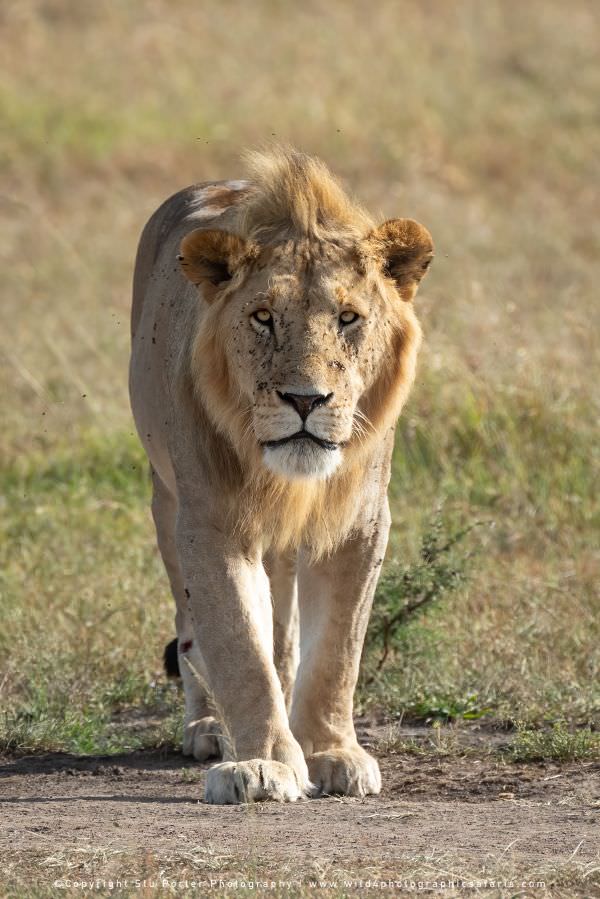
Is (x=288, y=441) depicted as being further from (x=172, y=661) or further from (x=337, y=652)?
(x=172, y=661)

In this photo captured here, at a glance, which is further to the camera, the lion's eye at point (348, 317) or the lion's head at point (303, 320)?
the lion's eye at point (348, 317)

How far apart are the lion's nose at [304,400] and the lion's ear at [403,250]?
0.50 m

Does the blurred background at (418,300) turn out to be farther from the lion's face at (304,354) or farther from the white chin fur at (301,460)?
the white chin fur at (301,460)

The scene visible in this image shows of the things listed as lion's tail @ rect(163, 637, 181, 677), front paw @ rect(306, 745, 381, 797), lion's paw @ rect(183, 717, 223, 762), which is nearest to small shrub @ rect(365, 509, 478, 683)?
lion's tail @ rect(163, 637, 181, 677)

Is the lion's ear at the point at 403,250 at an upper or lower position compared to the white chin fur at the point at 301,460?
upper

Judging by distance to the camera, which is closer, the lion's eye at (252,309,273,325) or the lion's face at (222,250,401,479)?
the lion's face at (222,250,401,479)

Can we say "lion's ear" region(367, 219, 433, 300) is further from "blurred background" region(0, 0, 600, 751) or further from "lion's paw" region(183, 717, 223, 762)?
"lion's paw" region(183, 717, 223, 762)

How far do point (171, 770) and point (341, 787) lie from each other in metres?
0.64

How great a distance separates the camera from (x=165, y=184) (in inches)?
531

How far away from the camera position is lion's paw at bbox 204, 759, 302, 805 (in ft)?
12.6

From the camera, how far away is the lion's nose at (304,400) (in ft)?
12.5

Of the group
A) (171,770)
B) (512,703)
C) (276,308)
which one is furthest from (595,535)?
(276,308)

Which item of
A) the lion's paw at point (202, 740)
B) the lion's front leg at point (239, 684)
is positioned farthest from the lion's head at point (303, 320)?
the lion's paw at point (202, 740)

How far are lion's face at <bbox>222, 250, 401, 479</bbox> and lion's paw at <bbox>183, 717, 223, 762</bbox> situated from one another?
106 cm
